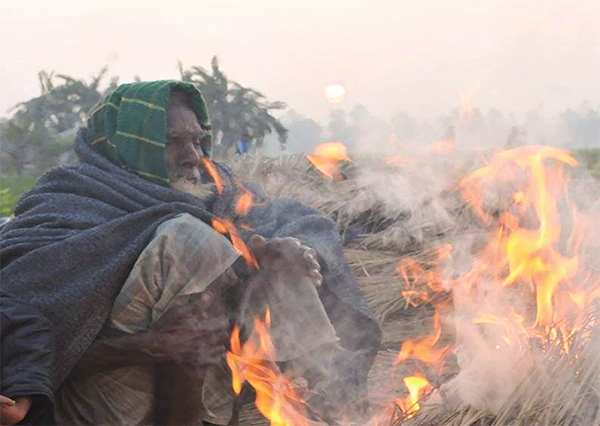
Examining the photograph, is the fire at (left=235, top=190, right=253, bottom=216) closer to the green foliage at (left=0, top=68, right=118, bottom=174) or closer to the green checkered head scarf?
the green checkered head scarf

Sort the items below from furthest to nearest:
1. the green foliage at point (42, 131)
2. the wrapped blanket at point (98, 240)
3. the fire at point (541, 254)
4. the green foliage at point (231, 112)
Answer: the green foliage at point (42, 131) < the green foliage at point (231, 112) < the fire at point (541, 254) < the wrapped blanket at point (98, 240)

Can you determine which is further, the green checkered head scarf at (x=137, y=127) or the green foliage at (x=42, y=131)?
the green foliage at (x=42, y=131)

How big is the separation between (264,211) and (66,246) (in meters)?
0.81

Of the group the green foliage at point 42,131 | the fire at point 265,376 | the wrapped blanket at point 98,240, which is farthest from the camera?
the green foliage at point 42,131

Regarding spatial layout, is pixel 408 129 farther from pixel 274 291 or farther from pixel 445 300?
pixel 274 291

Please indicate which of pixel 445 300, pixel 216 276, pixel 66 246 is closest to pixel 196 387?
pixel 216 276

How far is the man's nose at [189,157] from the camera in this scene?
2645 millimetres

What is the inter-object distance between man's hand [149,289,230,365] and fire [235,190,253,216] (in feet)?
1.57

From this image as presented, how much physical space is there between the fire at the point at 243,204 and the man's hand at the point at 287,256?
26 centimetres

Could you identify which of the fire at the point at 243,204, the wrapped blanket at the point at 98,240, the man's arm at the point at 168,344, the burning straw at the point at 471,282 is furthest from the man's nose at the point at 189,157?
the burning straw at the point at 471,282

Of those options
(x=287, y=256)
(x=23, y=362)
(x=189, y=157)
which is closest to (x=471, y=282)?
(x=287, y=256)

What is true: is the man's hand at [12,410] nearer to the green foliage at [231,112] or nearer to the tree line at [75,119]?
the tree line at [75,119]

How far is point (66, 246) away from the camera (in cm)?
231

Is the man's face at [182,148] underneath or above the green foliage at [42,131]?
above
